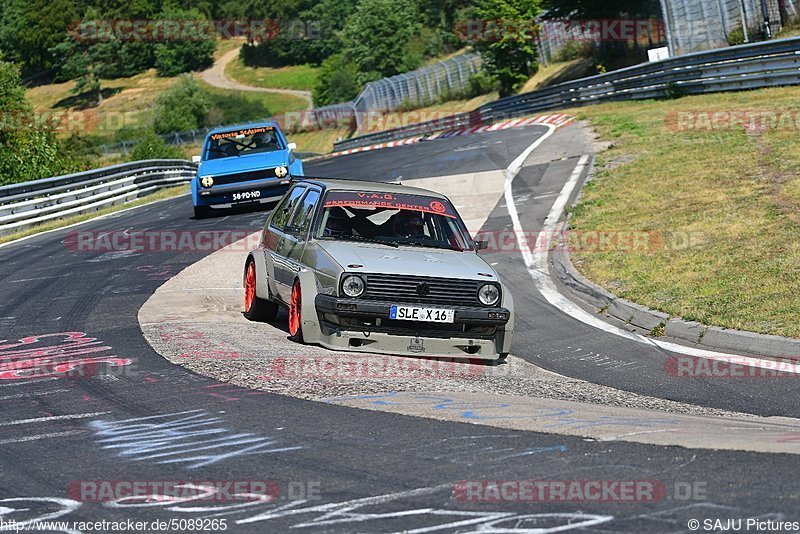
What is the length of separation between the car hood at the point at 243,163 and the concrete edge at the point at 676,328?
29.6 ft

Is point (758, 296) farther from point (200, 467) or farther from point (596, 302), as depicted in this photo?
point (200, 467)

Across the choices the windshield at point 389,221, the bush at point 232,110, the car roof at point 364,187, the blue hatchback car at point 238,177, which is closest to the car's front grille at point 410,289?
the windshield at point 389,221

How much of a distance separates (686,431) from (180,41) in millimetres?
126031

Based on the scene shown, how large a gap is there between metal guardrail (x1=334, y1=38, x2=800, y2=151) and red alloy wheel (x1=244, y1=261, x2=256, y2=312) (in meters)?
19.6

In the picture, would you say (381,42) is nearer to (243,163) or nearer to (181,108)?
(181,108)

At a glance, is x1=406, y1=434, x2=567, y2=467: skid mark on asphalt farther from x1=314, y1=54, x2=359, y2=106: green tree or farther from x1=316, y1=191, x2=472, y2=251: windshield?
x1=314, y1=54, x2=359, y2=106: green tree

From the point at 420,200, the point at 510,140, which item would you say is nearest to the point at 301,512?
the point at 420,200

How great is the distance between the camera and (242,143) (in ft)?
71.8

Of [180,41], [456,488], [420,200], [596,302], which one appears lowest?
[596,302]

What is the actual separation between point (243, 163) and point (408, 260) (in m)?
12.1

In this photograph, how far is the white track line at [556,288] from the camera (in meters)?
9.54

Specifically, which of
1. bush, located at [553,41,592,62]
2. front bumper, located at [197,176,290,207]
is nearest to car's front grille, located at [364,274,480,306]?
front bumper, located at [197,176,290,207]

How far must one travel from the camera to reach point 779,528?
4453 mm

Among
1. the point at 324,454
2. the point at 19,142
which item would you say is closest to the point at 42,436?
the point at 324,454
